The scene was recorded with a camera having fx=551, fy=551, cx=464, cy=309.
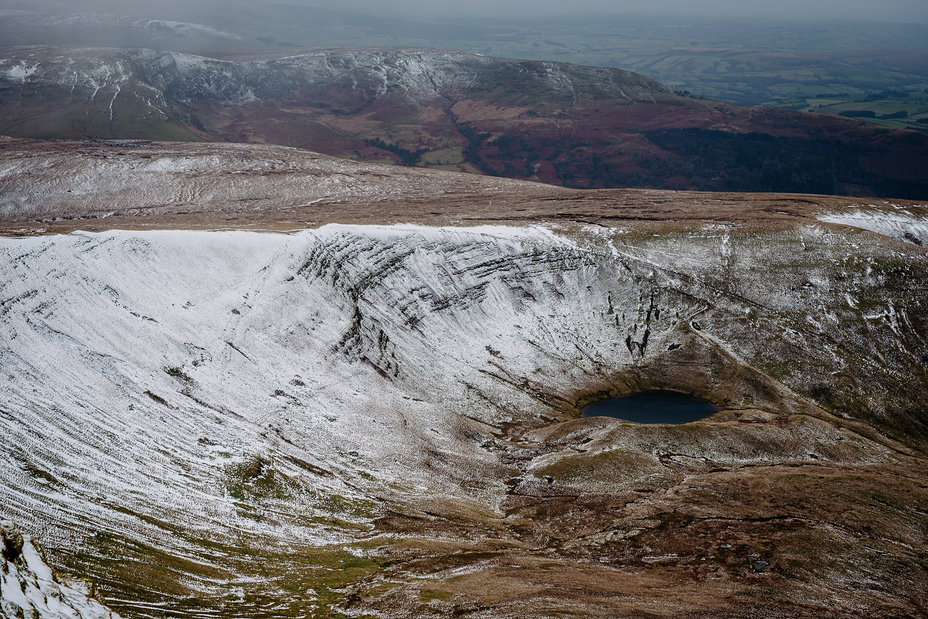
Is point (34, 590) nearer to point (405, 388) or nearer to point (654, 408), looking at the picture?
point (405, 388)

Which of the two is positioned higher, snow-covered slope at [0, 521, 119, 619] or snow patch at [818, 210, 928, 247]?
snow patch at [818, 210, 928, 247]

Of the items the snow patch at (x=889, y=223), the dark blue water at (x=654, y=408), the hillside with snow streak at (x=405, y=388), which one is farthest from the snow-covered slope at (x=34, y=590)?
the snow patch at (x=889, y=223)

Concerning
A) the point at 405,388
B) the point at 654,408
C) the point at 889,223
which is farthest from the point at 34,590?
the point at 889,223

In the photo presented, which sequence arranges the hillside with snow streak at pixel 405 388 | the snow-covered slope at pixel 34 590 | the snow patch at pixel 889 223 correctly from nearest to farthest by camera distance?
the snow-covered slope at pixel 34 590 → the hillside with snow streak at pixel 405 388 → the snow patch at pixel 889 223

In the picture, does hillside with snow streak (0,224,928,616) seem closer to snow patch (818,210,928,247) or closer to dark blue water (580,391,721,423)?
dark blue water (580,391,721,423)

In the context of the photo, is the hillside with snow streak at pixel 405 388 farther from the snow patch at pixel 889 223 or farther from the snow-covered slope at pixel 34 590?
the snow patch at pixel 889 223

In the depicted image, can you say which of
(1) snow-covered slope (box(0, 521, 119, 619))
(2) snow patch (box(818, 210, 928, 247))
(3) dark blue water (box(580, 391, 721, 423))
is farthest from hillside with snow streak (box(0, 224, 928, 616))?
(2) snow patch (box(818, 210, 928, 247))
